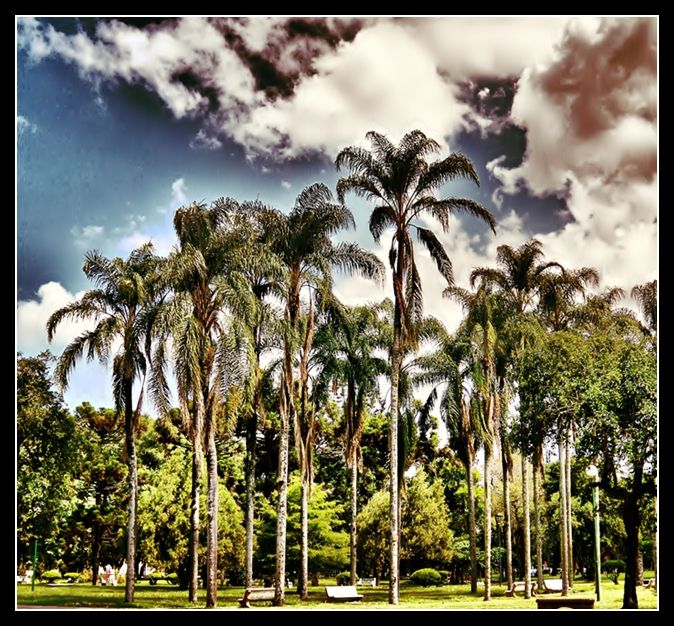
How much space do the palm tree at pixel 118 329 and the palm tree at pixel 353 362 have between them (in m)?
6.72

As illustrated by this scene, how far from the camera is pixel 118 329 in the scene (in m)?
24.9

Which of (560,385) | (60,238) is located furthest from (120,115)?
(560,385)

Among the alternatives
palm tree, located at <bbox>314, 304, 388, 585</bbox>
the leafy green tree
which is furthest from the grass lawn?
palm tree, located at <bbox>314, 304, 388, 585</bbox>

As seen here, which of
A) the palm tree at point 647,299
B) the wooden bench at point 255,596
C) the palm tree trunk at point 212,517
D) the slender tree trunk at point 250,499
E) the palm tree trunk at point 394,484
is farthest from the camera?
the palm tree at point 647,299

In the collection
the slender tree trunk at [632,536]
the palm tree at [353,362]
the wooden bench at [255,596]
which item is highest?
the palm tree at [353,362]

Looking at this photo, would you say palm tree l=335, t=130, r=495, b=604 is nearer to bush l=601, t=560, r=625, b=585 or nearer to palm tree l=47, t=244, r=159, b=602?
palm tree l=47, t=244, r=159, b=602

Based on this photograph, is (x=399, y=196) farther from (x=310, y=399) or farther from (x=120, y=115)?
(x=310, y=399)

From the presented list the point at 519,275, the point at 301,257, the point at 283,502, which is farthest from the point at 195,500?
the point at 519,275

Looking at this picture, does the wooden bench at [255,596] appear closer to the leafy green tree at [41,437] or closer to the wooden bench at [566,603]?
the leafy green tree at [41,437]

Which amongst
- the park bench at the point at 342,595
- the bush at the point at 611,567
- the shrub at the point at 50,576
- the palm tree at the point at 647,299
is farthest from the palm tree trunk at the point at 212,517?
the bush at the point at 611,567

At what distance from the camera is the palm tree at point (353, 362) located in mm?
29231

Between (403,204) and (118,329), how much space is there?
900 cm

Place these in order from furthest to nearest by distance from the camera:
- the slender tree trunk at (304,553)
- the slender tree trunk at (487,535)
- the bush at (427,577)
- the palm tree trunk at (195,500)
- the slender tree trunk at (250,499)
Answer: the bush at (427,577), the slender tree trunk at (487,535), the slender tree trunk at (304,553), the slender tree trunk at (250,499), the palm tree trunk at (195,500)
